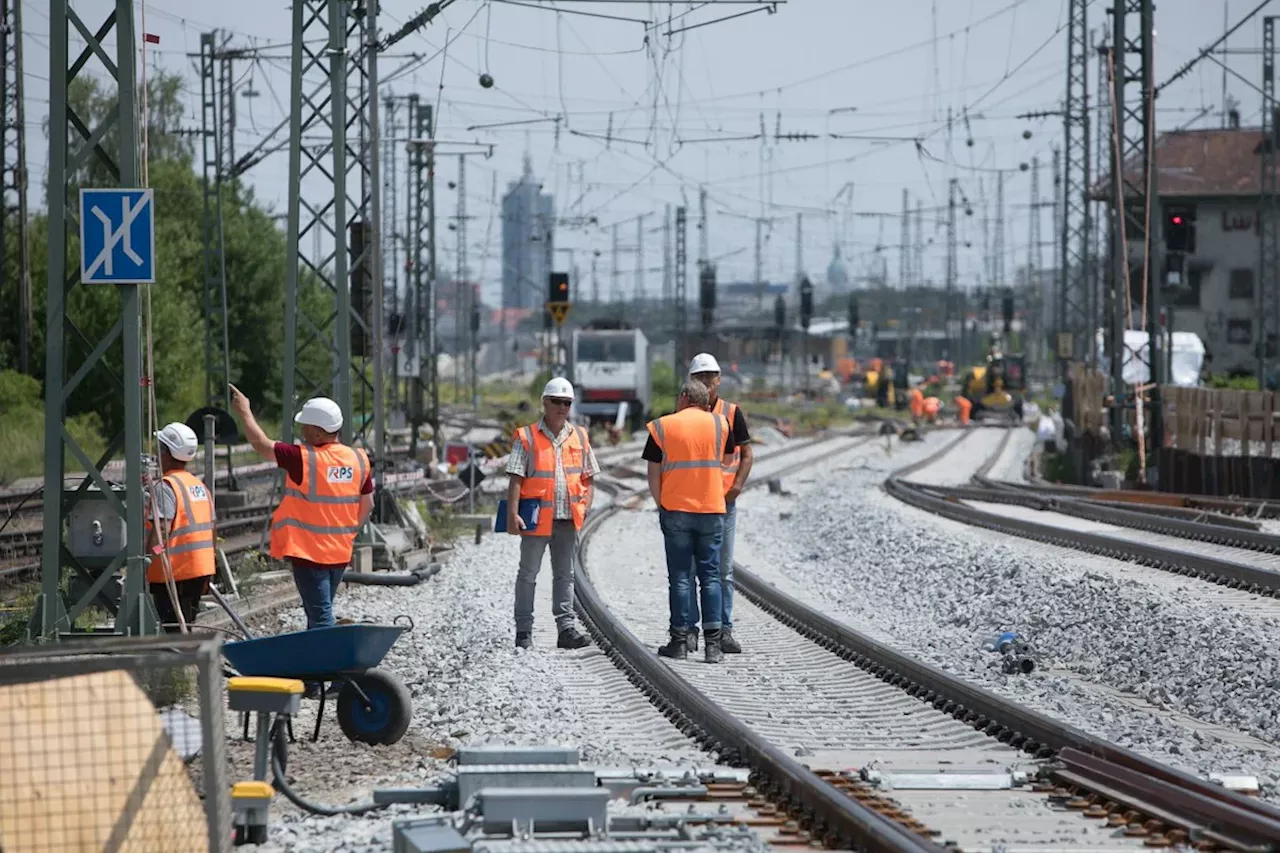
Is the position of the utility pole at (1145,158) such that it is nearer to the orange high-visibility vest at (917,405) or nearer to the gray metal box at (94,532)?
the gray metal box at (94,532)

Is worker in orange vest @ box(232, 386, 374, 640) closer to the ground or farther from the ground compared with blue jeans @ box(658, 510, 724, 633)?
farther from the ground

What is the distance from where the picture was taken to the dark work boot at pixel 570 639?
45.1ft

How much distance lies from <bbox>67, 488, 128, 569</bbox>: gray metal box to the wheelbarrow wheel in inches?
131

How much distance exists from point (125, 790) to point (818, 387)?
104 m

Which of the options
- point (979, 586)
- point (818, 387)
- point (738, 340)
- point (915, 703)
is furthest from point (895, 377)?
point (915, 703)

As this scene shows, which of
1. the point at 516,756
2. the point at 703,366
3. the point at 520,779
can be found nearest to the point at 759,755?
the point at 516,756

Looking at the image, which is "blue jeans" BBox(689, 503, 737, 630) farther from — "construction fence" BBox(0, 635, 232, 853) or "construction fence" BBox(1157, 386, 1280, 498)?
"construction fence" BBox(1157, 386, 1280, 498)

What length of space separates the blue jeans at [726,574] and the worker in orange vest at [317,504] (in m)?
3.18

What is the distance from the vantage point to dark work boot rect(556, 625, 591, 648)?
13758mm

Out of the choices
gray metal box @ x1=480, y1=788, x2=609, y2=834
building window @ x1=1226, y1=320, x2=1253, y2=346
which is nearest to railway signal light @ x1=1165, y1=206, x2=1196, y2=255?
gray metal box @ x1=480, y1=788, x2=609, y2=834

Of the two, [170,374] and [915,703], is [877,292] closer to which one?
[170,374]

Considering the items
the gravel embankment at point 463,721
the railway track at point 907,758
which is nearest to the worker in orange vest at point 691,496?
the railway track at point 907,758

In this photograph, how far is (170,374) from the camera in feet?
143

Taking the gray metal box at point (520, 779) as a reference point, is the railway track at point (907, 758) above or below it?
below
